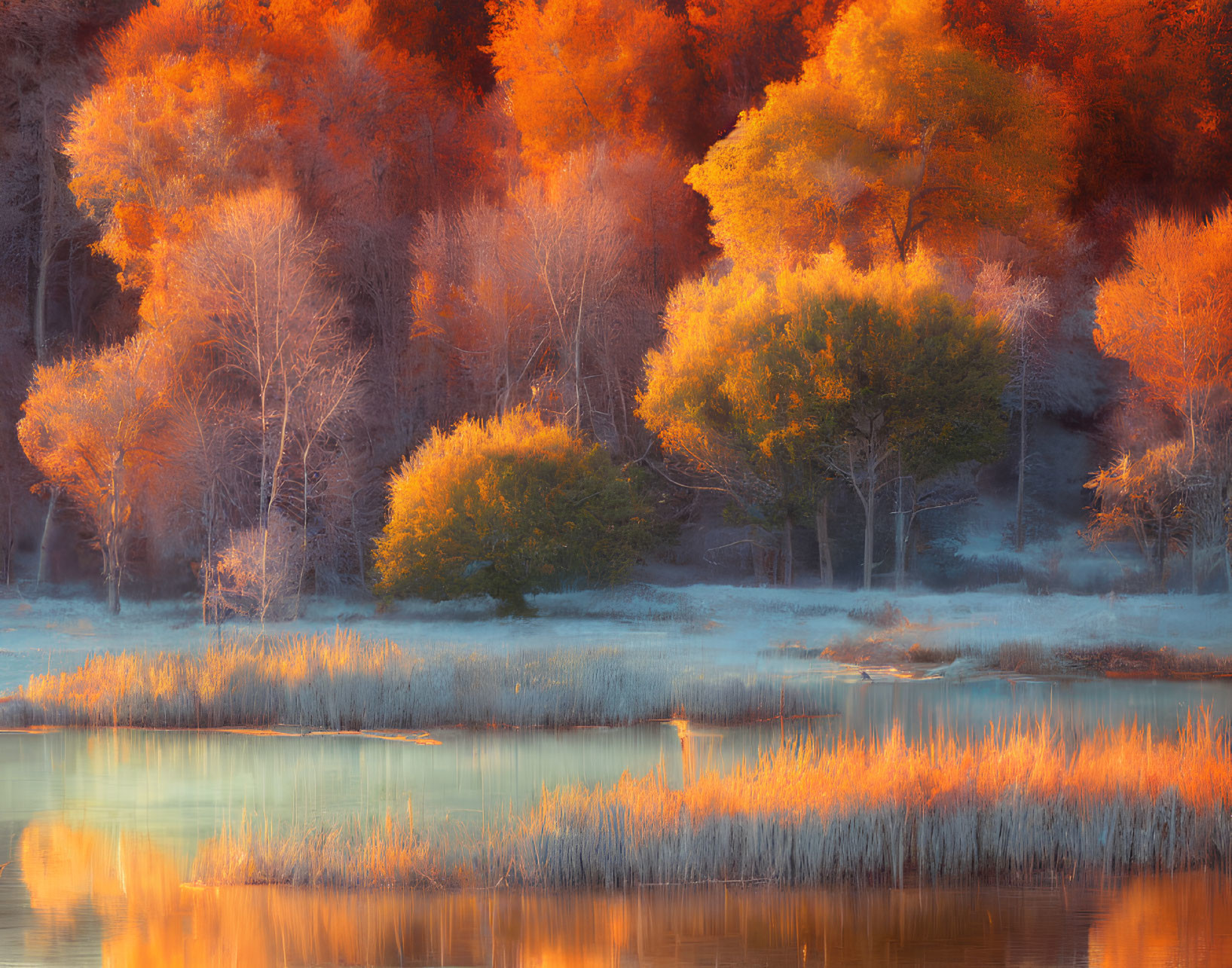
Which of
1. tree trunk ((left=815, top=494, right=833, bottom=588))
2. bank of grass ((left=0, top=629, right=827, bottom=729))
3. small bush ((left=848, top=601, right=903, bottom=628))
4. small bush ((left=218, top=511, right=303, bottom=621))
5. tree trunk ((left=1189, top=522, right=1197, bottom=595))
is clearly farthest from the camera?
tree trunk ((left=815, top=494, right=833, bottom=588))

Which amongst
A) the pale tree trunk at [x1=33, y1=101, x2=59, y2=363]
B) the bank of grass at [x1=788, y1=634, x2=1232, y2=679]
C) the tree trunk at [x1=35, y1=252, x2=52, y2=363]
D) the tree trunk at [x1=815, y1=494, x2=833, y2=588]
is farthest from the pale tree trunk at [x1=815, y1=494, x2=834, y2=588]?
the pale tree trunk at [x1=33, y1=101, x2=59, y2=363]

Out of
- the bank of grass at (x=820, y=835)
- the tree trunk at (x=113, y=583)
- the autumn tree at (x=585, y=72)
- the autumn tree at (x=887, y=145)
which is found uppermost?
the autumn tree at (x=585, y=72)

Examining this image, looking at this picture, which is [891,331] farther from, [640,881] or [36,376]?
[640,881]

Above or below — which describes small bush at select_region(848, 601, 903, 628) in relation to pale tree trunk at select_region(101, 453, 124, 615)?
below

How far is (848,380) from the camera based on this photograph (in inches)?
1208

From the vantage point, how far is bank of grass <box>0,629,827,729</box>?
18.6 metres

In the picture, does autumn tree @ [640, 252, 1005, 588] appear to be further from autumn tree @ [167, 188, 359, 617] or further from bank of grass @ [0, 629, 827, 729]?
bank of grass @ [0, 629, 827, 729]

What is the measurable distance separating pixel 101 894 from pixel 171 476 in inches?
863

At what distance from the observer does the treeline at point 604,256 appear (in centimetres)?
3139

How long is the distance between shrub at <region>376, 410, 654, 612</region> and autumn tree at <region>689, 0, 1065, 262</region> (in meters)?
8.73

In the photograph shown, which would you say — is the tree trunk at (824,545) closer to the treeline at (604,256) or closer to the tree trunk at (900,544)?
the treeline at (604,256)

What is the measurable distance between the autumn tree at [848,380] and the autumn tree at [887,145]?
408 cm

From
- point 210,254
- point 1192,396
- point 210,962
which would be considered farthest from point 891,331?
point 210,962

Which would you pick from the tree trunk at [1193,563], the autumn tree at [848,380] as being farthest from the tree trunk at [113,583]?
the tree trunk at [1193,563]
